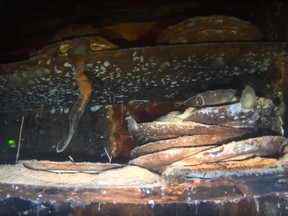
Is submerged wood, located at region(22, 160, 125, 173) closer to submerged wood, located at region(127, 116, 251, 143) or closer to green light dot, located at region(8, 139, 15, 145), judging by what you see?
submerged wood, located at region(127, 116, 251, 143)

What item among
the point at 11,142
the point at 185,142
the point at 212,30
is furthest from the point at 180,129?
the point at 11,142

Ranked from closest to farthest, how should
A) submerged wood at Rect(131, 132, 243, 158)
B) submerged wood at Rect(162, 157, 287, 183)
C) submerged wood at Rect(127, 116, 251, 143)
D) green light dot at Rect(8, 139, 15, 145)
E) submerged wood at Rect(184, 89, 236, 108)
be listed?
submerged wood at Rect(162, 157, 287, 183) < submerged wood at Rect(131, 132, 243, 158) < submerged wood at Rect(127, 116, 251, 143) < submerged wood at Rect(184, 89, 236, 108) < green light dot at Rect(8, 139, 15, 145)

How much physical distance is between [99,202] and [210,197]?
2.28 ft

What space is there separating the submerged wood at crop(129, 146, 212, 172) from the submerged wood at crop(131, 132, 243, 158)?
135 mm

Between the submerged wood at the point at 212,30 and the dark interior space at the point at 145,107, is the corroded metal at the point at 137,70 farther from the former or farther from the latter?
Result: the submerged wood at the point at 212,30

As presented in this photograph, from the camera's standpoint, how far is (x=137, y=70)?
2.69 m

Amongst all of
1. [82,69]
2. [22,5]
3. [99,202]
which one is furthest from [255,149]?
[22,5]

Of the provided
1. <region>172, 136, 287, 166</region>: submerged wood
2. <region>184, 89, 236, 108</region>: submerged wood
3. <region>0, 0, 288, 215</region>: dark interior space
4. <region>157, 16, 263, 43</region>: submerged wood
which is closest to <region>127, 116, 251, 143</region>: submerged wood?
<region>0, 0, 288, 215</region>: dark interior space

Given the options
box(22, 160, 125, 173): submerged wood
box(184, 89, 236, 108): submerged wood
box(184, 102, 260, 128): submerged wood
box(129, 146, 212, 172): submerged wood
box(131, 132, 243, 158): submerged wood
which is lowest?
box(22, 160, 125, 173): submerged wood

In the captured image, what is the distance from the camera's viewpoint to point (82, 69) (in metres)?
2.56

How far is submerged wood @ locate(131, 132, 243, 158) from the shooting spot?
2.29 metres

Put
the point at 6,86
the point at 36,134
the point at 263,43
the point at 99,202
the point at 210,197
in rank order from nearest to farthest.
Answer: the point at 210,197
the point at 99,202
the point at 263,43
the point at 6,86
the point at 36,134

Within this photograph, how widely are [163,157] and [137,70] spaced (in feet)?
2.79

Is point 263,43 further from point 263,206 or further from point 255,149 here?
point 263,206
